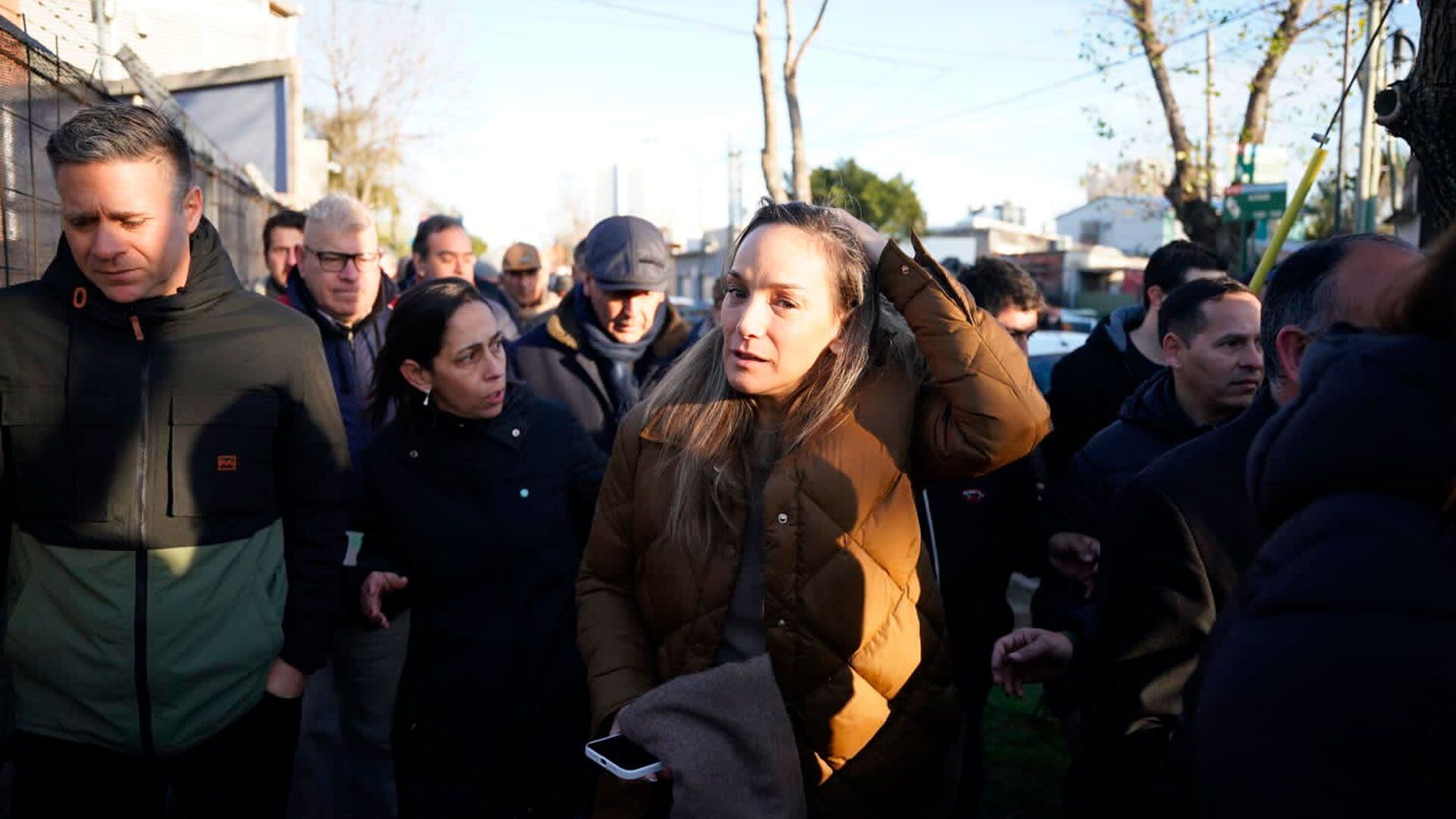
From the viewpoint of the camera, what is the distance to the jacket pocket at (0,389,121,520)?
259 centimetres

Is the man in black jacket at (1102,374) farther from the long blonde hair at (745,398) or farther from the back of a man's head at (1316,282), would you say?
the long blonde hair at (745,398)

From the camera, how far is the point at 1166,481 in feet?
6.99

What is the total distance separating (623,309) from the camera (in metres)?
4.39

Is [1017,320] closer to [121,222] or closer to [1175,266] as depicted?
[1175,266]

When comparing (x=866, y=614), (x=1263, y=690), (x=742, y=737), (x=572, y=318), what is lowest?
(x=742, y=737)

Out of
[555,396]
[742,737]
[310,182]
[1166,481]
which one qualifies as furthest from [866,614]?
[310,182]

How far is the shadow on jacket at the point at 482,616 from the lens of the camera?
3125 millimetres

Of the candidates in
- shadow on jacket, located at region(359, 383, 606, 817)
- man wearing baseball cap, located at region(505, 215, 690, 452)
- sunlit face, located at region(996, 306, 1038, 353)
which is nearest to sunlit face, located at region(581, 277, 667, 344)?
man wearing baseball cap, located at region(505, 215, 690, 452)

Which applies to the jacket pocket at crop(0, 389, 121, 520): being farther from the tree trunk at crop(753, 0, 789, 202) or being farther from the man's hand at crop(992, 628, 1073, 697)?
the tree trunk at crop(753, 0, 789, 202)

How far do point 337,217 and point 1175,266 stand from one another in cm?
357

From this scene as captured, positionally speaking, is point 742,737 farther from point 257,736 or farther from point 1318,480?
point 257,736

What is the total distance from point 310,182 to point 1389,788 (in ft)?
78.6

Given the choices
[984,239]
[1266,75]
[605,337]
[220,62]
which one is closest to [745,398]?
[605,337]

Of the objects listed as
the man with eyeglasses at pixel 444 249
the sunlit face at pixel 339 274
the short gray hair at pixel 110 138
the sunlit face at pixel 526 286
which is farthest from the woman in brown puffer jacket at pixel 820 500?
the sunlit face at pixel 526 286
